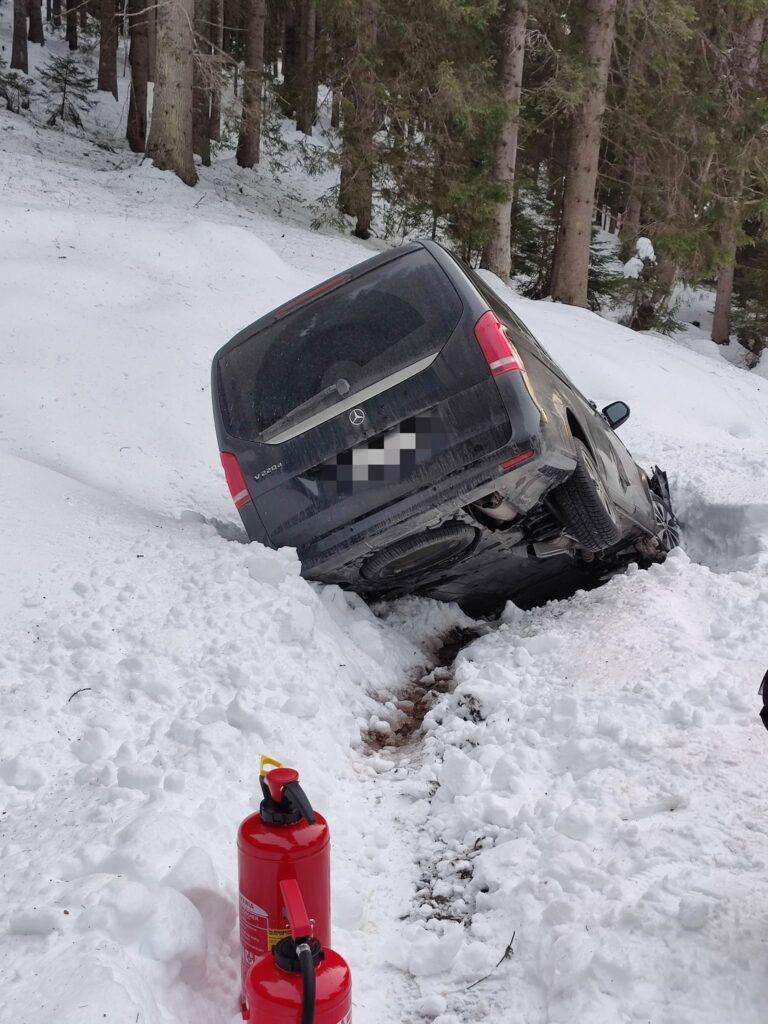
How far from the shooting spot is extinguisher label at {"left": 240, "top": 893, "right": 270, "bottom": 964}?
234cm

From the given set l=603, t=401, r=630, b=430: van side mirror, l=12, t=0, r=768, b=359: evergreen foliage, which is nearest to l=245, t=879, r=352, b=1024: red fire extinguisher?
l=603, t=401, r=630, b=430: van side mirror

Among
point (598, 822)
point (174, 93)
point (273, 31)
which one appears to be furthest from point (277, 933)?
point (273, 31)

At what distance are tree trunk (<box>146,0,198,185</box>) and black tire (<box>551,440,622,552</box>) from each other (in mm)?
12001

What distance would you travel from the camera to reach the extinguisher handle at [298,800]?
2.39 meters

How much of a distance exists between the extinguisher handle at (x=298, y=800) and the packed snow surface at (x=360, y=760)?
480mm

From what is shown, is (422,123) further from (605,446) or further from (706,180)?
(605,446)

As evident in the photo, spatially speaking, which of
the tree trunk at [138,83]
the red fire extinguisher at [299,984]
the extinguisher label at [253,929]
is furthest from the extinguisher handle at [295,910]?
the tree trunk at [138,83]

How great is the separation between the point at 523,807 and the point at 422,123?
1359 cm

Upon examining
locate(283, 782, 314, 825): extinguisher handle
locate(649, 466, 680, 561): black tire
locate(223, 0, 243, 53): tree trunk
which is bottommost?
locate(649, 466, 680, 561): black tire

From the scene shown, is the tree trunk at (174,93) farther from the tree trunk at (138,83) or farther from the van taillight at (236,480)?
the van taillight at (236,480)

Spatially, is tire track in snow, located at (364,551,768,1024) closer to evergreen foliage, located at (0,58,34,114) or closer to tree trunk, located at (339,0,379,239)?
tree trunk, located at (339,0,379,239)

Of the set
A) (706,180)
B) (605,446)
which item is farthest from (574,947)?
(706,180)

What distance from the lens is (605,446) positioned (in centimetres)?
554

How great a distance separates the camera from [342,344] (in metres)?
4.36
